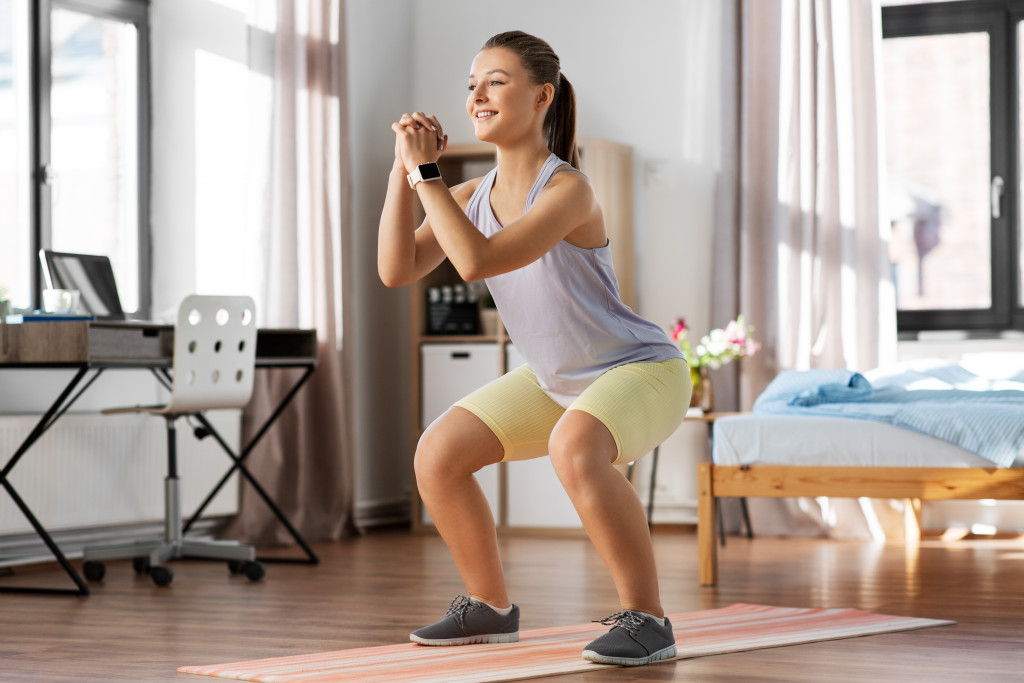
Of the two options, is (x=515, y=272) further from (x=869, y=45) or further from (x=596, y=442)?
(x=869, y=45)

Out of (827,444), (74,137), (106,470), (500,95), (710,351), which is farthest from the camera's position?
(710,351)

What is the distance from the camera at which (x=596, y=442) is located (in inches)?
84.5

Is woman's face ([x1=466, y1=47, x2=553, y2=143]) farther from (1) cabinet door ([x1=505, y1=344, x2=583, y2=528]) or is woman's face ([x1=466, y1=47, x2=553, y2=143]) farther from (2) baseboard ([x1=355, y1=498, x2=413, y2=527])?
(2) baseboard ([x1=355, y1=498, x2=413, y2=527])

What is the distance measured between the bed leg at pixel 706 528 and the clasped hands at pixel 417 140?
1593 millimetres

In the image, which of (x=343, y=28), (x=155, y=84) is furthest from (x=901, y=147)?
(x=155, y=84)

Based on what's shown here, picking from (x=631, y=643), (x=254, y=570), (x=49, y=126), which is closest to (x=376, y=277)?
(x=49, y=126)

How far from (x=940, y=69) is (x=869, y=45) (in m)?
0.39

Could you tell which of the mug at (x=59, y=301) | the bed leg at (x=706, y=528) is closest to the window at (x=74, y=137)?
the mug at (x=59, y=301)

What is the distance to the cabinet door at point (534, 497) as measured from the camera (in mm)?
4965

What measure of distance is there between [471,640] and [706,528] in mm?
1267

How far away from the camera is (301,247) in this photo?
15.9 feet

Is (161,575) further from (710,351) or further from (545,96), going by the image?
(710,351)

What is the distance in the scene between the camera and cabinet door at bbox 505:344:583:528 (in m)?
4.96

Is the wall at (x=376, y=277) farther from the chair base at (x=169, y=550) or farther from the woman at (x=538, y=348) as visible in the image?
the woman at (x=538, y=348)
